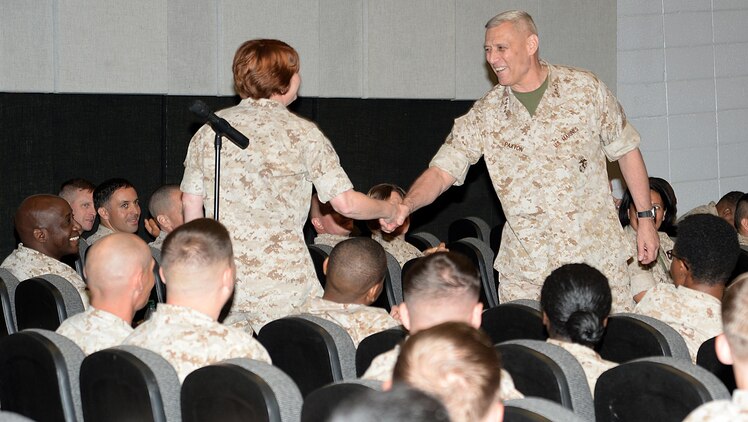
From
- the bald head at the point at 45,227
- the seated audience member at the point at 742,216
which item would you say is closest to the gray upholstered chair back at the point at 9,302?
the bald head at the point at 45,227

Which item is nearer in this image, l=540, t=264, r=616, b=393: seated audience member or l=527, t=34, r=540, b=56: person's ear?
l=540, t=264, r=616, b=393: seated audience member

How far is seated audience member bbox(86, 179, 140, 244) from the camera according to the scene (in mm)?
5590

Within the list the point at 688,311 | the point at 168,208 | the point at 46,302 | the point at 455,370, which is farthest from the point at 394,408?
Answer: the point at 168,208

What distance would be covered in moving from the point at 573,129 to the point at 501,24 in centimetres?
52

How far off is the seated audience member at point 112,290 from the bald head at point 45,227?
1589 mm

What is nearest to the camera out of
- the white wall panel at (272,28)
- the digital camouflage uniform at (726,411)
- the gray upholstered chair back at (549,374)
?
the digital camouflage uniform at (726,411)

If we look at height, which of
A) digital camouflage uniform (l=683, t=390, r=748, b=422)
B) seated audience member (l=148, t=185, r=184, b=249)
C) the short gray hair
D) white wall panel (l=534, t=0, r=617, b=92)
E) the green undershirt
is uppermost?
white wall panel (l=534, t=0, r=617, b=92)

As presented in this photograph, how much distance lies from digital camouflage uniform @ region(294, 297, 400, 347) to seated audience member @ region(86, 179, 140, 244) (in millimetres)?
2587

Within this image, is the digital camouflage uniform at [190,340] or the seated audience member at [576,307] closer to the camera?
the digital camouflage uniform at [190,340]

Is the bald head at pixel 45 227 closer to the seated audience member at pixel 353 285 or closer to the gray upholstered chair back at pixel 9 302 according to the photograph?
the gray upholstered chair back at pixel 9 302

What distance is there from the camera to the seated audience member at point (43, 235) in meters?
4.41

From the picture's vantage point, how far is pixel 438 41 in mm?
7723

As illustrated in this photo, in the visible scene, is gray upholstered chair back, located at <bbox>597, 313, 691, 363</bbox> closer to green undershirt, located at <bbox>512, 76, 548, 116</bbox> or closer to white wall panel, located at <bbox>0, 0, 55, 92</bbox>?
green undershirt, located at <bbox>512, 76, 548, 116</bbox>

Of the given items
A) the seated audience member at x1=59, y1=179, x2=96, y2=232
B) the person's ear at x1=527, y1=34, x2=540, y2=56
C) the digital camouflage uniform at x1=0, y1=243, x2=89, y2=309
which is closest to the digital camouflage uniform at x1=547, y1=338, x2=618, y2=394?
the person's ear at x1=527, y1=34, x2=540, y2=56
